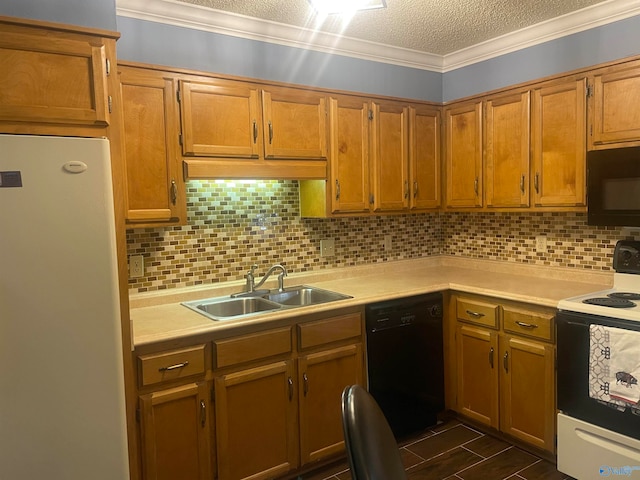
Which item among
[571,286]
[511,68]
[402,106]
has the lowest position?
[571,286]

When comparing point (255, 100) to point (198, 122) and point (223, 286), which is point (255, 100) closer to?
point (198, 122)

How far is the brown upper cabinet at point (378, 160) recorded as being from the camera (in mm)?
3037

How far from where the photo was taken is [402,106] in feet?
10.9

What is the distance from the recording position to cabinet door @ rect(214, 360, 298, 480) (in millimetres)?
2312

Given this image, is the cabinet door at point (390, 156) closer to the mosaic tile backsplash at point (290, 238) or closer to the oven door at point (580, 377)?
the mosaic tile backsplash at point (290, 238)

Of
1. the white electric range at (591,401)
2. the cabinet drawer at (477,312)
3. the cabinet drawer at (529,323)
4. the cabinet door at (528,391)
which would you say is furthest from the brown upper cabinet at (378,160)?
the white electric range at (591,401)

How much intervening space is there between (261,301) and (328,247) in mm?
708

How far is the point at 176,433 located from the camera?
2.19 metres

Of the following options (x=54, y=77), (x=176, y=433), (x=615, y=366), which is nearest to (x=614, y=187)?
(x=615, y=366)

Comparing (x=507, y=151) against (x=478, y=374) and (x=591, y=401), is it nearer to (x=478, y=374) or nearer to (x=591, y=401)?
(x=478, y=374)

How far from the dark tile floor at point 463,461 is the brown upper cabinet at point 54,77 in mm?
2064

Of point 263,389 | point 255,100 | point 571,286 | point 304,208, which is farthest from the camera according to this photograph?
point 304,208

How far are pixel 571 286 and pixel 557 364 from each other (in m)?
0.62

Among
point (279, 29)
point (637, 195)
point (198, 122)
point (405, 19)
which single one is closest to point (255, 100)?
point (198, 122)
